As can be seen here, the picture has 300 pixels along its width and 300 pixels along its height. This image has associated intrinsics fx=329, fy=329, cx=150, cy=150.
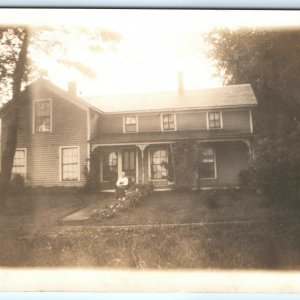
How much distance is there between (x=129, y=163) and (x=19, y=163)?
1.42m

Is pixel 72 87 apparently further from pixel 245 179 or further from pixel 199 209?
pixel 245 179

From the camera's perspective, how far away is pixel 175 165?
4.30 m

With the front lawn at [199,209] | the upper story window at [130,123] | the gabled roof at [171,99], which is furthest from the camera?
the upper story window at [130,123]

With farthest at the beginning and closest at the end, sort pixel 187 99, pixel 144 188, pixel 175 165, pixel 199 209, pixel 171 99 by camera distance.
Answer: pixel 171 99
pixel 187 99
pixel 175 165
pixel 144 188
pixel 199 209

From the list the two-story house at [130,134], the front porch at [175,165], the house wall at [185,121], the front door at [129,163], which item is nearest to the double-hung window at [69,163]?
the two-story house at [130,134]

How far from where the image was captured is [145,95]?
4359mm

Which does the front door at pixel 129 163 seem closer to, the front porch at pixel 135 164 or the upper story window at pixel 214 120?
the front porch at pixel 135 164

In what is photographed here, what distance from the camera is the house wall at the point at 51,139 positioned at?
428cm

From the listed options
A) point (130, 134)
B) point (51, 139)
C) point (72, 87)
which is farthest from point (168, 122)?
point (51, 139)

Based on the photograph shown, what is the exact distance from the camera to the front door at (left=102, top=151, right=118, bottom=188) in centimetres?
421

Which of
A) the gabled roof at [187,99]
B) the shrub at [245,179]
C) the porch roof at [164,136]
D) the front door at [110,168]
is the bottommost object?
the shrub at [245,179]

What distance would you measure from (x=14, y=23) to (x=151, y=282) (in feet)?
12.0

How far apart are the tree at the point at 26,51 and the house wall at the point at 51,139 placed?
16 centimetres

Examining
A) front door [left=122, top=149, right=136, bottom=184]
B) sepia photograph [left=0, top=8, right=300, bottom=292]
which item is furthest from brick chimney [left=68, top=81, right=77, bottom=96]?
front door [left=122, top=149, right=136, bottom=184]
